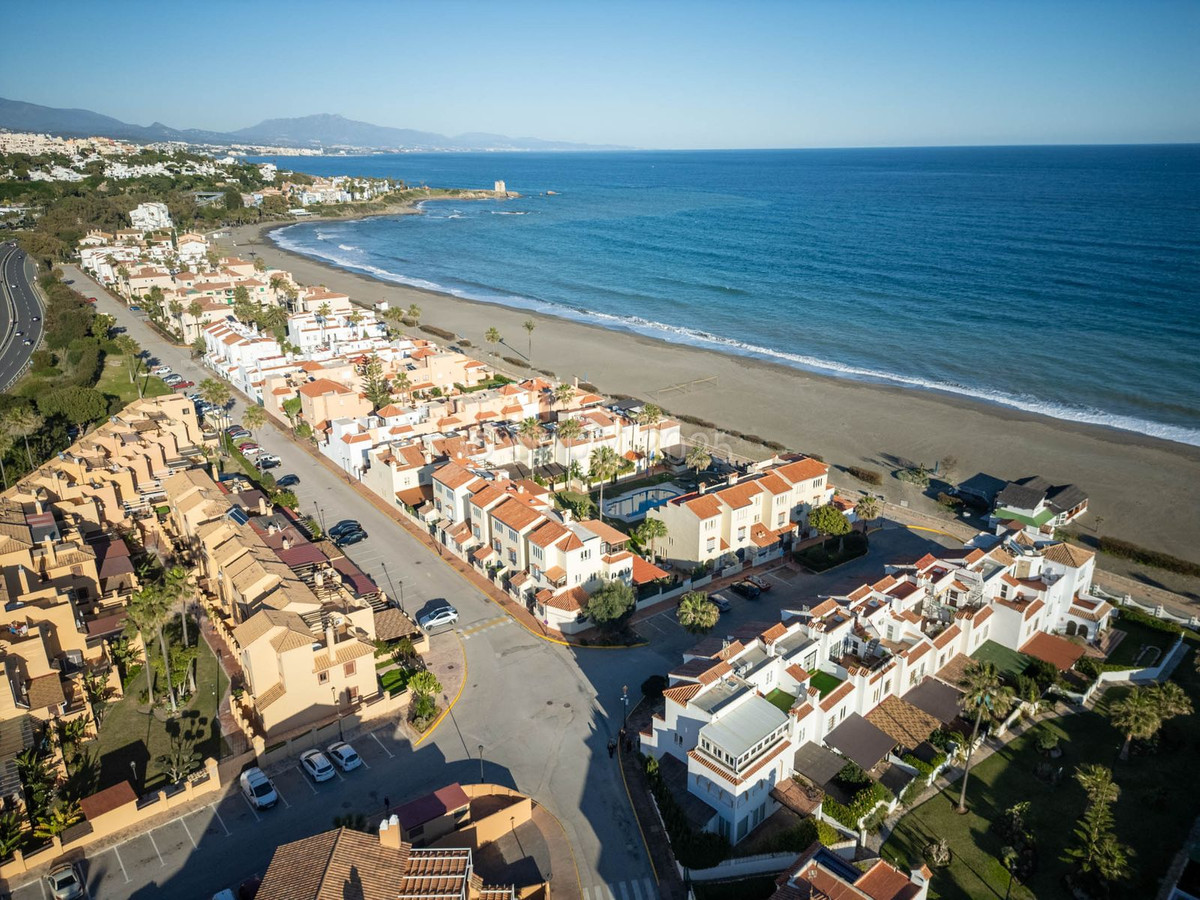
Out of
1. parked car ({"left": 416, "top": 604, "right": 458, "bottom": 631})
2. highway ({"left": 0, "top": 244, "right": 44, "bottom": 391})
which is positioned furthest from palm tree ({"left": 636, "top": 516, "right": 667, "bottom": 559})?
highway ({"left": 0, "top": 244, "right": 44, "bottom": 391})

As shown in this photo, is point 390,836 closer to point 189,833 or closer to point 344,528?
point 189,833

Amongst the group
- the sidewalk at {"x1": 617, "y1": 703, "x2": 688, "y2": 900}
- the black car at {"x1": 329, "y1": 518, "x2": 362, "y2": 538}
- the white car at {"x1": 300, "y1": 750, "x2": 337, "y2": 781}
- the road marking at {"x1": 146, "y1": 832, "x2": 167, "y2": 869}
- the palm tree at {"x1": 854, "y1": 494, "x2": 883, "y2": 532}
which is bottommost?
the road marking at {"x1": 146, "y1": 832, "x2": 167, "y2": 869}

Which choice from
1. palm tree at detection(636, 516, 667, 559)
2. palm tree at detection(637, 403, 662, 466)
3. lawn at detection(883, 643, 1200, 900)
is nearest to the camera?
lawn at detection(883, 643, 1200, 900)

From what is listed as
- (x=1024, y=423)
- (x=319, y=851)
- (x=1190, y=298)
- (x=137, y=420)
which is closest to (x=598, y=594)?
(x=319, y=851)

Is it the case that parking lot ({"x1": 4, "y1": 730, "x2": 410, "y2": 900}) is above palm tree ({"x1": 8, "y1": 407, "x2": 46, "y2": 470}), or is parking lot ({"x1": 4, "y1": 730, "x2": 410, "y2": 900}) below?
below

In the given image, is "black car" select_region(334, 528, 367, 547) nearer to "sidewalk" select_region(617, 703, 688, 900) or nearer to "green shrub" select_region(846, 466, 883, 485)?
"sidewalk" select_region(617, 703, 688, 900)

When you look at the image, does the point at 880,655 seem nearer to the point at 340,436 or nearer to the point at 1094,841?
the point at 1094,841

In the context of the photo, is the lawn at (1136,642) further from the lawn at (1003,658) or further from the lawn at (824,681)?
the lawn at (824,681)

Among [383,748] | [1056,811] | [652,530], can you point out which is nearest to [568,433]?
[652,530]
